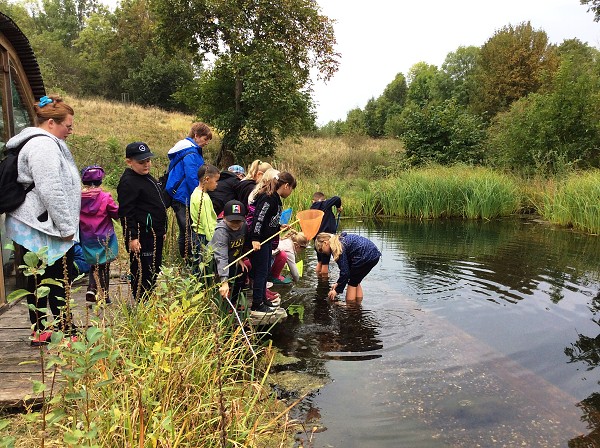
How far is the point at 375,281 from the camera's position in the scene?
7.19m

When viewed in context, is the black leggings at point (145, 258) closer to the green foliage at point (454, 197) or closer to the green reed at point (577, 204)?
the green reed at point (577, 204)

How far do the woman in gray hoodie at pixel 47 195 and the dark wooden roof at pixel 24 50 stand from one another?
167cm

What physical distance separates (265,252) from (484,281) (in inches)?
158

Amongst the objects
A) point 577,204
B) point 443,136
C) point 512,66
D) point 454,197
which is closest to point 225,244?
point 577,204

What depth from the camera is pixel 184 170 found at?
4.95 m

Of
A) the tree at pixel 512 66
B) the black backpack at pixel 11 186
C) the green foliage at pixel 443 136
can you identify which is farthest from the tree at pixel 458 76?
the black backpack at pixel 11 186

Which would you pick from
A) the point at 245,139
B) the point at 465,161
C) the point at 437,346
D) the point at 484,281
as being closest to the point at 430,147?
the point at 465,161

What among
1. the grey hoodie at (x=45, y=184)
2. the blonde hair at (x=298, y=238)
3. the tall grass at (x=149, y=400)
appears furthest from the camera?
the blonde hair at (x=298, y=238)

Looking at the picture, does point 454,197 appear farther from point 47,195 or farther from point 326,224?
point 47,195

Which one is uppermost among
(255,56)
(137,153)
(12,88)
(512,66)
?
(512,66)

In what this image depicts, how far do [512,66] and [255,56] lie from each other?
21136 millimetres

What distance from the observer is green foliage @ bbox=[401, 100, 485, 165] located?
1986 centimetres

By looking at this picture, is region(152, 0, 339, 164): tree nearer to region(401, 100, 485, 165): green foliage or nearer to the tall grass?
region(401, 100, 485, 165): green foliage

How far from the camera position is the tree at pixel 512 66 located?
99.7ft
